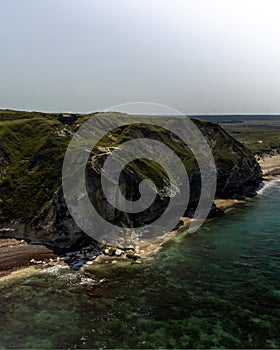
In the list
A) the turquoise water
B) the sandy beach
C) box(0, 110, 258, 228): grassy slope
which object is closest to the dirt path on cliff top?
the turquoise water

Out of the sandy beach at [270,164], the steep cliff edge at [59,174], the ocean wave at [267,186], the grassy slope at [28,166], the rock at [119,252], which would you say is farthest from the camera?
the sandy beach at [270,164]

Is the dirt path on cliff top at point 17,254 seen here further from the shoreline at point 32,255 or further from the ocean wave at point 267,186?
the ocean wave at point 267,186

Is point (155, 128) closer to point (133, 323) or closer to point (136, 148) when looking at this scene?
point (136, 148)

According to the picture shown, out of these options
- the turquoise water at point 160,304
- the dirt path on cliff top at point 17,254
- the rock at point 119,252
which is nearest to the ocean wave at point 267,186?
the turquoise water at point 160,304

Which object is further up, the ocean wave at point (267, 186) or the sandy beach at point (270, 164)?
the sandy beach at point (270, 164)

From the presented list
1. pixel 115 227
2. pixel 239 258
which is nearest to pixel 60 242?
pixel 115 227
